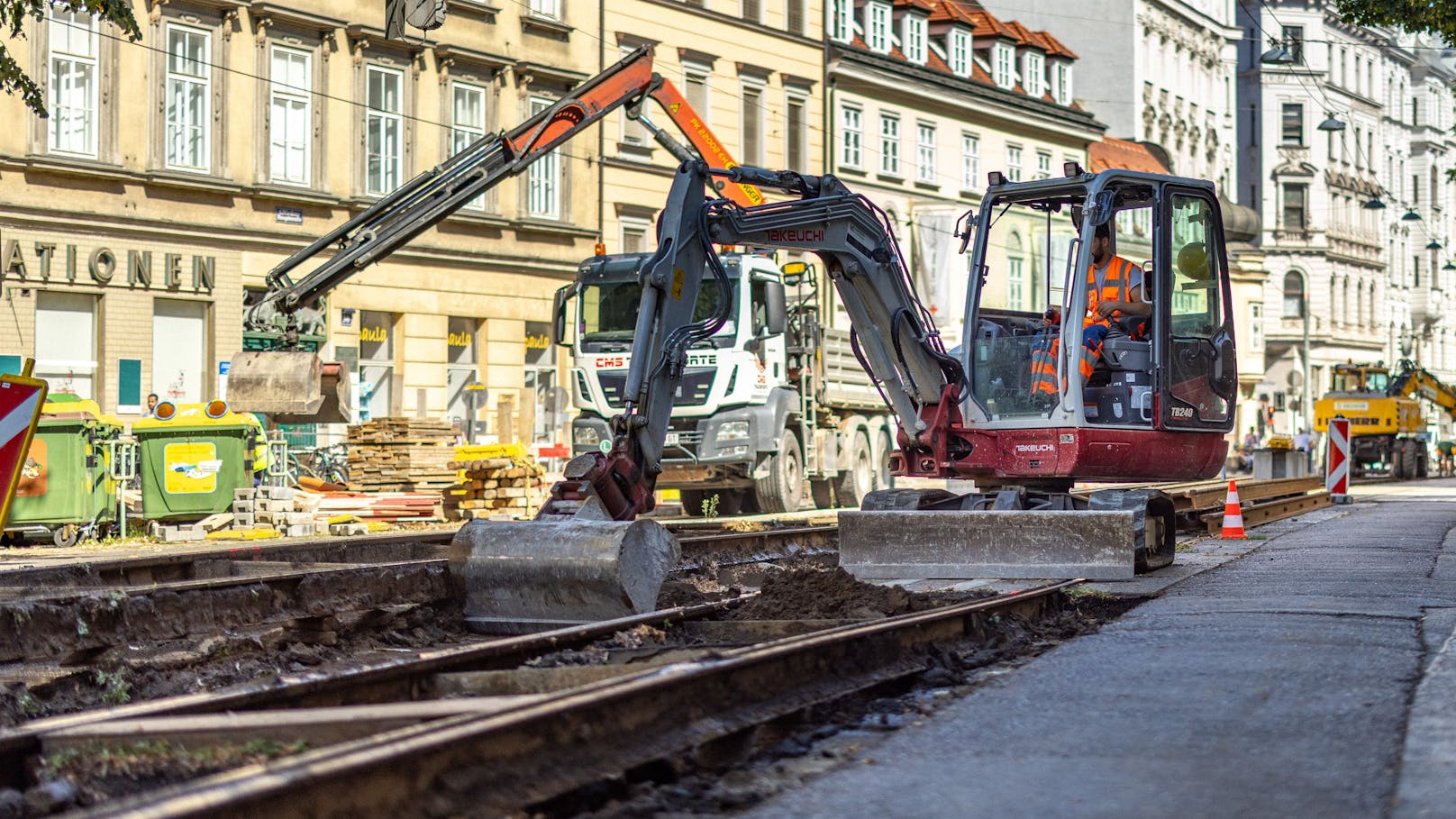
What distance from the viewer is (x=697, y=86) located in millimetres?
41938

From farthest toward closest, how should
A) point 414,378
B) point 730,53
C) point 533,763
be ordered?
point 730,53
point 414,378
point 533,763

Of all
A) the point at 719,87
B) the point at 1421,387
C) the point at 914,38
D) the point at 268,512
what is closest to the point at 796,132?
the point at 719,87

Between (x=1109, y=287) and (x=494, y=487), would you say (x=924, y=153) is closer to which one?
(x=494, y=487)

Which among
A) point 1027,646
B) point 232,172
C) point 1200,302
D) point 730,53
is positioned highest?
point 730,53

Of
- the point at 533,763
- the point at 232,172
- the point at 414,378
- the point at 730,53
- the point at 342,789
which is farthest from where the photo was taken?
the point at 730,53

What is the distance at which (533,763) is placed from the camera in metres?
5.37

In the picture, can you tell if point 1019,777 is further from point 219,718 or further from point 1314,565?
point 1314,565

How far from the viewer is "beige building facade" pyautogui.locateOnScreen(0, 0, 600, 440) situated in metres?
27.8

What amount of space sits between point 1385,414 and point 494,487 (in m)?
31.9

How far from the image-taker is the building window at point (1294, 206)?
8669 centimetres

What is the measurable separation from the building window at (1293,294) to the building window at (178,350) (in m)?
64.5

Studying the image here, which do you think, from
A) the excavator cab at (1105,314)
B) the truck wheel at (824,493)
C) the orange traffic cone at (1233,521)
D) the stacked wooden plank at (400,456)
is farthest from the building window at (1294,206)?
the excavator cab at (1105,314)

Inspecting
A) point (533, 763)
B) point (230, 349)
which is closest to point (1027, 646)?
point (533, 763)

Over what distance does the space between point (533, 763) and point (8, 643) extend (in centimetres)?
466
